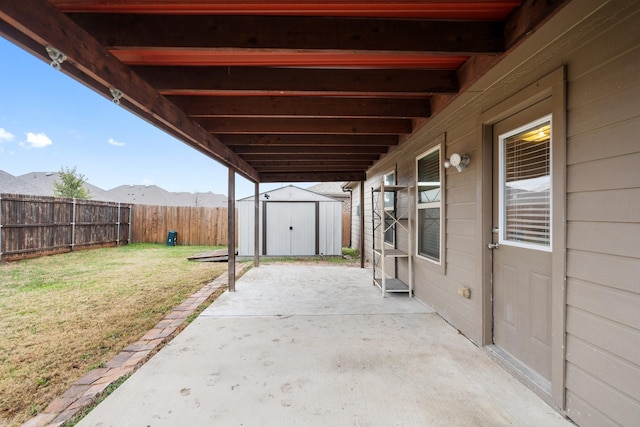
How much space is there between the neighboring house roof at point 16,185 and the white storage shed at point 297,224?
1456 inches

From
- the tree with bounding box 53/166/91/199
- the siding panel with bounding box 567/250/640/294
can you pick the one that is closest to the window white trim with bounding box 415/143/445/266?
the siding panel with bounding box 567/250/640/294

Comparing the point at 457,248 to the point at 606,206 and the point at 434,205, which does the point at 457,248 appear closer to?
the point at 434,205

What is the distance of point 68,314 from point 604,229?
17.4 ft

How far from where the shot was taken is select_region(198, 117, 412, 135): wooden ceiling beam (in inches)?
139

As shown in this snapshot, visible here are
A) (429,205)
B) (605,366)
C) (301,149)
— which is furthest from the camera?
(301,149)

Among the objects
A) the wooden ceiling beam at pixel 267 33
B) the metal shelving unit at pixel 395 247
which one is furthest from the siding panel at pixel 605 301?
the metal shelving unit at pixel 395 247

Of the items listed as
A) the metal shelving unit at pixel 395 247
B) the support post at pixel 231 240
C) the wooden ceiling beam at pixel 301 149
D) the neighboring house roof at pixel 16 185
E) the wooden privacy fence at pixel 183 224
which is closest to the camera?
the metal shelving unit at pixel 395 247

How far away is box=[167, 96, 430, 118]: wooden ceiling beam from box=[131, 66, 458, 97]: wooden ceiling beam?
22.9 inches

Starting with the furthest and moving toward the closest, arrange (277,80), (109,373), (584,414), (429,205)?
(429,205) < (277,80) < (109,373) < (584,414)

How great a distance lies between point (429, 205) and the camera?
3.80m

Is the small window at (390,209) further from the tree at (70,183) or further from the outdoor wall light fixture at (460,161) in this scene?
the tree at (70,183)

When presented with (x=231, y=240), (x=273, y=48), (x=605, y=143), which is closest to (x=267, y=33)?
(x=273, y=48)

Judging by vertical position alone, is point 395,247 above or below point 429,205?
below

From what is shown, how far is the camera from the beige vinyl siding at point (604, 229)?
1371 mm
